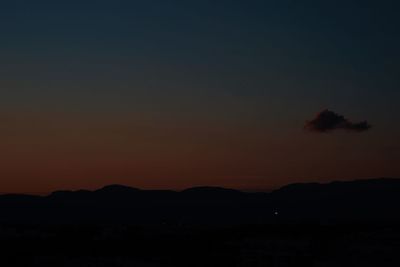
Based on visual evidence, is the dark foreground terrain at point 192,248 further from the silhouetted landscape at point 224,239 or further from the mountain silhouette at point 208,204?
the mountain silhouette at point 208,204

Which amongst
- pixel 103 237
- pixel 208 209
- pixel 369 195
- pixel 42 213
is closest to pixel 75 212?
pixel 42 213

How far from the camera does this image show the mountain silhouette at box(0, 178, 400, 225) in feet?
400

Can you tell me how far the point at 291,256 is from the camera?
3161cm

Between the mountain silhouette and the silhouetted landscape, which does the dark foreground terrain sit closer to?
the silhouetted landscape

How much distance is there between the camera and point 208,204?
154 metres

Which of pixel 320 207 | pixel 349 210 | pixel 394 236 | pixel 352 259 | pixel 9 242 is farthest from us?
pixel 320 207

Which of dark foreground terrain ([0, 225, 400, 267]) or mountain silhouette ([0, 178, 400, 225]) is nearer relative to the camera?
dark foreground terrain ([0, 225, 400, 267])

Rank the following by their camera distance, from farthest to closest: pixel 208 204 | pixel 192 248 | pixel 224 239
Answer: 1. pixel 208 204
2. pixel 224 239
3. pixel 192 248

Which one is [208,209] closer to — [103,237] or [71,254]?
[103,237]

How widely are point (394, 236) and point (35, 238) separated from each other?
99.7 feet

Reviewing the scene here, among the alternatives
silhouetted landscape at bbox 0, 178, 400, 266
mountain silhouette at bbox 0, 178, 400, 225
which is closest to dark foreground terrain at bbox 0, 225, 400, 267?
silhouetted landscape at bbox 0, 178, 400, 266

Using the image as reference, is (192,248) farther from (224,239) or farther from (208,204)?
(208,204)

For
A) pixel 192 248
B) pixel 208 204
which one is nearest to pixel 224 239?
pixel 192 248

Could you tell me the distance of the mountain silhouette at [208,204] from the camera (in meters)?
122
